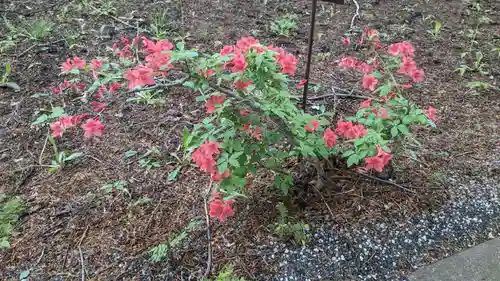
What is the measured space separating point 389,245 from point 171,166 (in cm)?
114

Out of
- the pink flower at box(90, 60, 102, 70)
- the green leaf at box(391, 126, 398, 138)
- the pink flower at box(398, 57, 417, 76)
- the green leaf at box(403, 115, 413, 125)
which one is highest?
the pink flower at box(90, 60, 102, 70)

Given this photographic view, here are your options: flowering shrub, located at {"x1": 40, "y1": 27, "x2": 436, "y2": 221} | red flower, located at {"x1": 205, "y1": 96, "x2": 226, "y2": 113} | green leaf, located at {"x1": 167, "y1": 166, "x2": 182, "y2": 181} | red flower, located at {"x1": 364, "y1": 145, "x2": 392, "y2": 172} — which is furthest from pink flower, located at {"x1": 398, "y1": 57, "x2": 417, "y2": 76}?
green leaf, located at {"x1": 167, "y1": 166, "x2": 182, "y2": 181}

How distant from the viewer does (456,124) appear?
8.23 feet

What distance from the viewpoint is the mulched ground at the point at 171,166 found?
5.82ft

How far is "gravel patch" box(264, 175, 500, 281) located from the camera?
1670 millimetres

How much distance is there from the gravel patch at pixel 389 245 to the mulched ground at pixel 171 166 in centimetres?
6

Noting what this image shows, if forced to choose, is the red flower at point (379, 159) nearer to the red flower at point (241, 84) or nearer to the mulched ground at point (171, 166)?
the mulched ground at point (171, 166)

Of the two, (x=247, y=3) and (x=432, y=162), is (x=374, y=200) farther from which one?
(x=247, y=3)

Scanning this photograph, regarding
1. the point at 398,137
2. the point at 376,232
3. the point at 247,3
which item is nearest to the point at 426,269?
the point at 376,232

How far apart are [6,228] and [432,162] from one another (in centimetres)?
211

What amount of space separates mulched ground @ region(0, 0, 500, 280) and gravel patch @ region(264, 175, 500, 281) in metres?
0.06

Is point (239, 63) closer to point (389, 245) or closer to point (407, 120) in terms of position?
point (407, 120)

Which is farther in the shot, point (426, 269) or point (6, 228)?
point (6, 228)

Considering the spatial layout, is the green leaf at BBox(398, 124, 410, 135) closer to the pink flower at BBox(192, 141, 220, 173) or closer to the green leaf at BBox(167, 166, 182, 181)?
the pink flower at BBox(192, 141, 220, 173)
